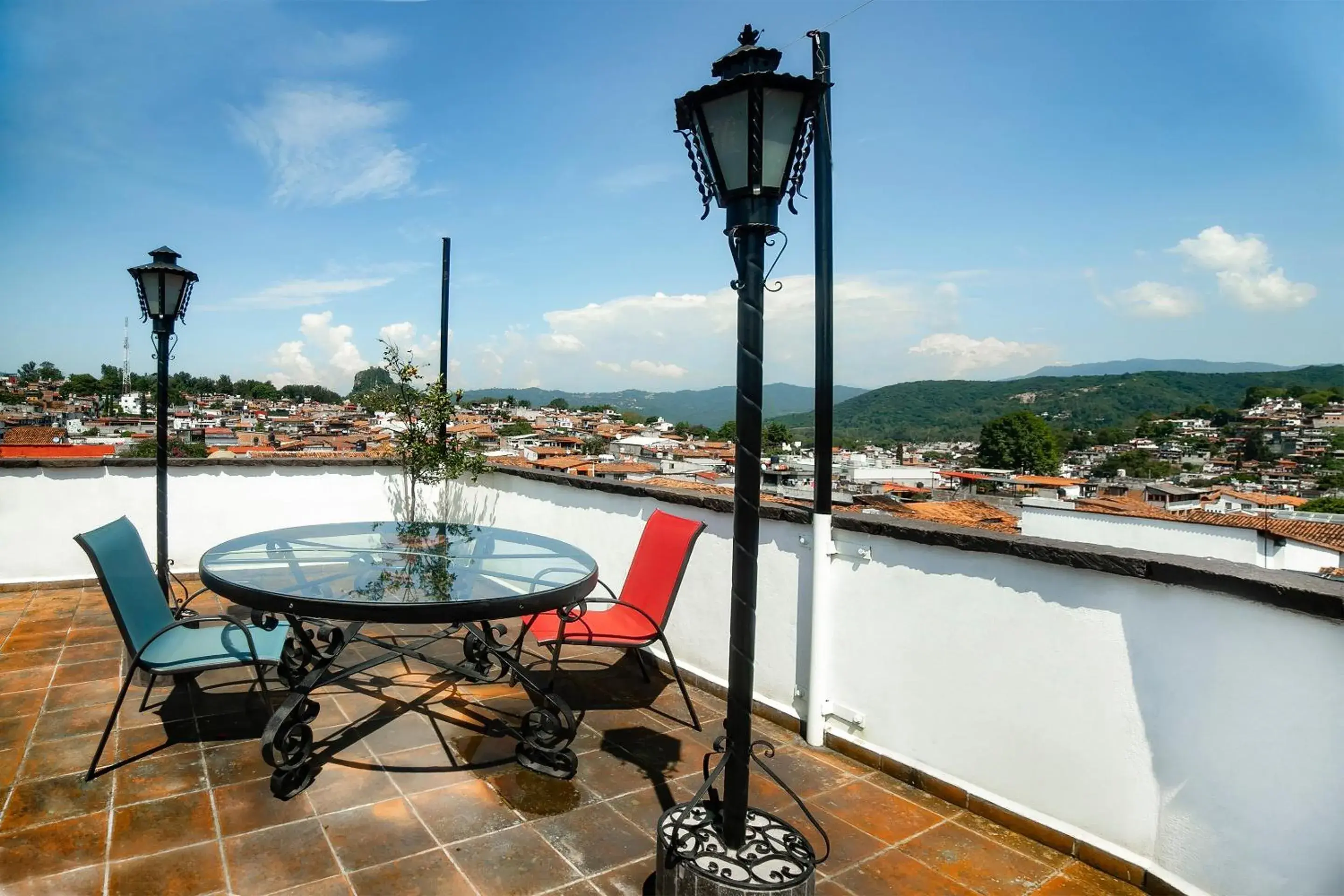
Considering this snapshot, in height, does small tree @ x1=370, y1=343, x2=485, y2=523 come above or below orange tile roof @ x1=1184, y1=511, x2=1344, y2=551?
above

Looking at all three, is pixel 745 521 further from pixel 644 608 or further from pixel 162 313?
pixel 162 313

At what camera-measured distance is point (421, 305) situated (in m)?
6.37

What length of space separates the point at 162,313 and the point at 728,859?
178 inches

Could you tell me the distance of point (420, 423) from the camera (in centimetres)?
552

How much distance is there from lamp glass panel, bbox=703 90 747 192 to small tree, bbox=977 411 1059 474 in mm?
34191

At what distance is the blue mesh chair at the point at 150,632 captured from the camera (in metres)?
2.45

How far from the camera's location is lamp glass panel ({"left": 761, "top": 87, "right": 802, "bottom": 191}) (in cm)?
161

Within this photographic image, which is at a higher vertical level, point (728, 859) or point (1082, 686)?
point (1082, 686)

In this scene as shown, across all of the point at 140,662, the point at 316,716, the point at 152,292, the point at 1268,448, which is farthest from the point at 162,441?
the point at 1268,448

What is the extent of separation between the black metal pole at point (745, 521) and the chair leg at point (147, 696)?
2.29 m

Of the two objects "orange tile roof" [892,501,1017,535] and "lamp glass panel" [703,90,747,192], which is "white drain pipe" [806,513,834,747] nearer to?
"lamp glass panel" [703,90,747,192]

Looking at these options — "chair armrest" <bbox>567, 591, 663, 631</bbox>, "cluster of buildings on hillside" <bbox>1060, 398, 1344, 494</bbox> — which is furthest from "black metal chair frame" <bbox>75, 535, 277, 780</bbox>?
"cluster of buildings on hillside" <bbox>1060, 398, 1344, 494</bbox>

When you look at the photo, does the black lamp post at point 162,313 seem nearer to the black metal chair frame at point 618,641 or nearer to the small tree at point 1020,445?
the black metal chair frame at point 618,641

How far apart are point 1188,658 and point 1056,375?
4315 centimetres
